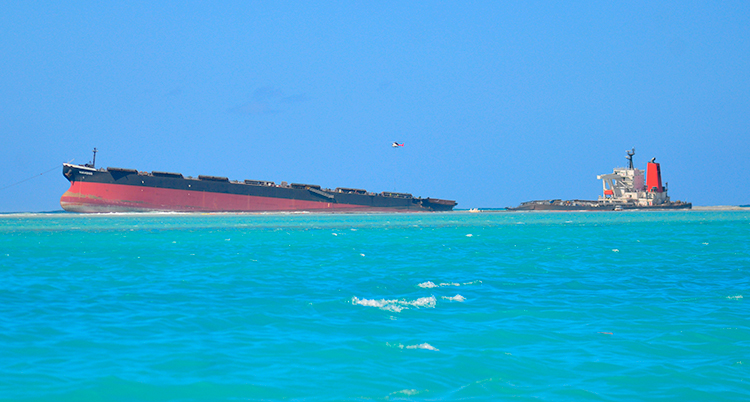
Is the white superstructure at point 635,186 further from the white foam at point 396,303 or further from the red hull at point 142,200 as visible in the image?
the white foam at point 396,303

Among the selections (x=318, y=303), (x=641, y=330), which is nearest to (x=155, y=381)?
(x=318, y=303)

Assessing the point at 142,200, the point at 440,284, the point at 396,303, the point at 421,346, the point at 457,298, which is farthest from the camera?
the point at 142,200

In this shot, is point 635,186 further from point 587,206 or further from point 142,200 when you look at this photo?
point 142,200

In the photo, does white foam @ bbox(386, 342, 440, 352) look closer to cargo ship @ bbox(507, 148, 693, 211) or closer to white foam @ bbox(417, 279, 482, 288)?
white foam @ bbox(417, 279, 482, 288)

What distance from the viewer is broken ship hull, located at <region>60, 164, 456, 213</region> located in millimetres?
66250

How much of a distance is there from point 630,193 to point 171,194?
257 feet

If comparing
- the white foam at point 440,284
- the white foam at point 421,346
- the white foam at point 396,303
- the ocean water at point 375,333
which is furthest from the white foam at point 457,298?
the white foam at point 421,346

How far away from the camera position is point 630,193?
90.1 metres

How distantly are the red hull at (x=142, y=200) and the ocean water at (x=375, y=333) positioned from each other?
54.8 metres

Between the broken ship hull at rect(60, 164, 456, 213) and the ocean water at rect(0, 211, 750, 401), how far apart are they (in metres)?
54.6

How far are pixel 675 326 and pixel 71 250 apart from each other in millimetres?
22746

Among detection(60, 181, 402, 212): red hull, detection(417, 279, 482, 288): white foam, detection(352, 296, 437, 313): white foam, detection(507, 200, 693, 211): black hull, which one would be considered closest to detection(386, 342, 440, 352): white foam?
detection(352, 296, 437, 313): white foam

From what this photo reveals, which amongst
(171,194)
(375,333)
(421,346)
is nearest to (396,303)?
(375,333)

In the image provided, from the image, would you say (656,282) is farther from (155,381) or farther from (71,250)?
(71,250)
